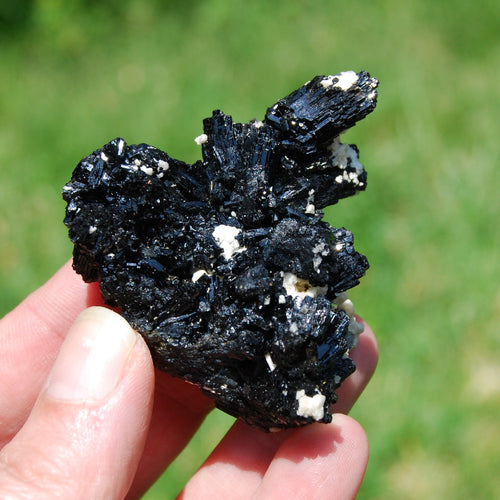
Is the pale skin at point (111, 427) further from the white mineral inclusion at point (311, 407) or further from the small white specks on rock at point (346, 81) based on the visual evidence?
the small white specks on rock at point (346, 81)

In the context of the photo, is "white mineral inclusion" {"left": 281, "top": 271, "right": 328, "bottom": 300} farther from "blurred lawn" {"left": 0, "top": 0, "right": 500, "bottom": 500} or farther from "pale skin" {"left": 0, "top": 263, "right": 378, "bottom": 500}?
"blurred lawn" {"left": 0, "top": 0, "right": 500, "bottom": 500}

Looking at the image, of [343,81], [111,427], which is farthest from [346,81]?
[111,427]

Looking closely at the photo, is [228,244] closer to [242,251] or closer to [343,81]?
[242,251]

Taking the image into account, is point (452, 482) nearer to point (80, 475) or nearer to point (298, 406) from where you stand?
point (298, 406)

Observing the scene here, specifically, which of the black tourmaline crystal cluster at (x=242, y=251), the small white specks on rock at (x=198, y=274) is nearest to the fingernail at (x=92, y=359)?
the black tourmaline crystal cluster at (x=242, y=251)

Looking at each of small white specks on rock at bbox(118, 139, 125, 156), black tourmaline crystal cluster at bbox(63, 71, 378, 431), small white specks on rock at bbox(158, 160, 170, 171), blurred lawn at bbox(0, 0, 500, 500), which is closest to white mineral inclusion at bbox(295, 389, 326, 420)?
black tourmaline crystal cluster at bbox(63, 71, 378, 431)

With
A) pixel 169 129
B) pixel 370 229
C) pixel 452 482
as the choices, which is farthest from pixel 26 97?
pixel 452 482
